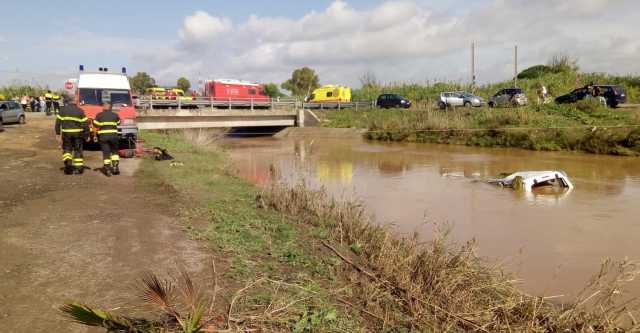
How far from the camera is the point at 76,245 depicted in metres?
5.16

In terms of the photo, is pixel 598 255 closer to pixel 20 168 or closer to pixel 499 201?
pixel 499 201

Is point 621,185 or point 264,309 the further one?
point 621,185

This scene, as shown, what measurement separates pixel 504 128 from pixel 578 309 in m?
23.9

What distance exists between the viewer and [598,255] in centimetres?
702

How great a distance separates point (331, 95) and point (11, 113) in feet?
86.6

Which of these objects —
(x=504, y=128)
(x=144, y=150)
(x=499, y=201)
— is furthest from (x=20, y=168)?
(x=504, y=128)

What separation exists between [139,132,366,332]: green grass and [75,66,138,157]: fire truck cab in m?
5.87

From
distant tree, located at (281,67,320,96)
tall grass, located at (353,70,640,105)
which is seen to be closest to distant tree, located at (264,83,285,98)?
distant tree, located at (281,67,320,96)

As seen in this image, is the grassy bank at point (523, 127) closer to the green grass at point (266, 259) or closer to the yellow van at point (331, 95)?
the yellow van at point (331, 95)

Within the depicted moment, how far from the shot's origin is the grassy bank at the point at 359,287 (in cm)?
363

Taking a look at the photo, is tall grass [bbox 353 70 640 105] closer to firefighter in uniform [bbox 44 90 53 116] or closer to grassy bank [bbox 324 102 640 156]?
grassy bank [bbox 324 102 640 156]

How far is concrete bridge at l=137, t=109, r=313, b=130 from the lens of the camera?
28297 millimetres

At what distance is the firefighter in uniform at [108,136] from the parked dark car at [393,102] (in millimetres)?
30296

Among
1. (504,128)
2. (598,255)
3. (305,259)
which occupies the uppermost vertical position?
(504,128)
